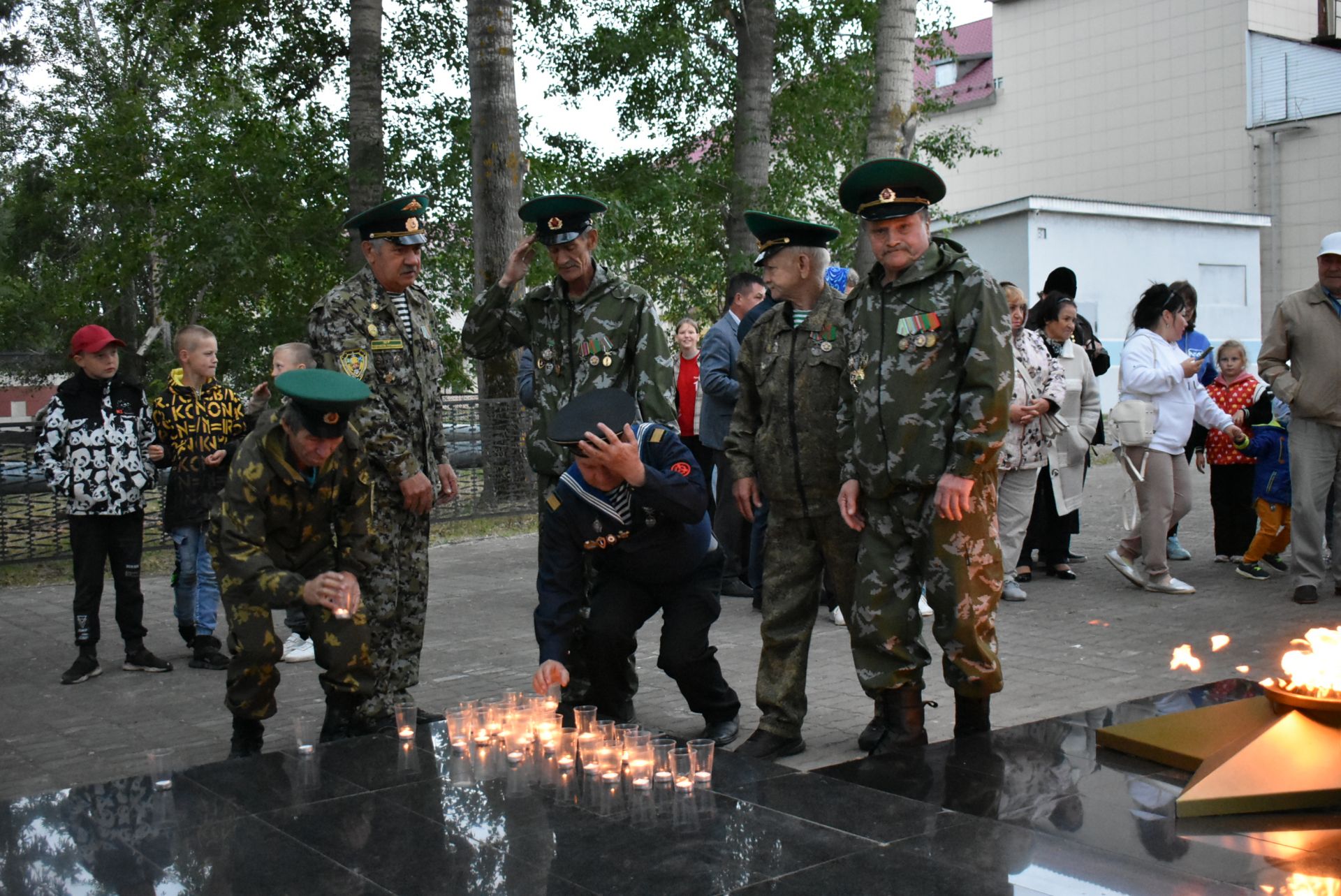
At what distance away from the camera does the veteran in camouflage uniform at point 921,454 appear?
4715 millimetres

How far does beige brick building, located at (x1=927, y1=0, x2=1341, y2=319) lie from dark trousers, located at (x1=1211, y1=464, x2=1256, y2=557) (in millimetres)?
16719

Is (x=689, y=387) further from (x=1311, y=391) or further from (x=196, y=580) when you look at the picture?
(x=1311, y=391)

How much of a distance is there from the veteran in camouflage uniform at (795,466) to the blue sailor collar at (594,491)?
556mm

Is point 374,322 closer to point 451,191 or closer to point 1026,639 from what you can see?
point 1026,639

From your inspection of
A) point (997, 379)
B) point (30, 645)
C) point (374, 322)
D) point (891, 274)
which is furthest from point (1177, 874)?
point (30, 645)

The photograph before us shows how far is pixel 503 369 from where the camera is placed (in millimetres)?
15359

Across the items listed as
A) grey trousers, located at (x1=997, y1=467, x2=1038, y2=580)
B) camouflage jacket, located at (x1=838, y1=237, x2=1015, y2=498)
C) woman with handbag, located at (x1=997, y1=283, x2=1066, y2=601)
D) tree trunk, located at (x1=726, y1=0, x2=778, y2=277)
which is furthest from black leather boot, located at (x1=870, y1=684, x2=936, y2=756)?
tree trunk, located at (x1=726, y1=0, x2=778, y2=277)

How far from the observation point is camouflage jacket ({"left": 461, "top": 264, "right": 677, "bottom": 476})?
18.8 feet

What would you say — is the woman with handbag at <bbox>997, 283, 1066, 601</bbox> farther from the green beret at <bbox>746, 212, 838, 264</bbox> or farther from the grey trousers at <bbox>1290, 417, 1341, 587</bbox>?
the green beret at <bbox>746, 212, 838, 264</bbox>

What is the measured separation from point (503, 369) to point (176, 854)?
1198cm

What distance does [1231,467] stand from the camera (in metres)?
10.2

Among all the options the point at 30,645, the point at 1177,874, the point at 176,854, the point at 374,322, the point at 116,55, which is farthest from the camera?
the point at 116,55

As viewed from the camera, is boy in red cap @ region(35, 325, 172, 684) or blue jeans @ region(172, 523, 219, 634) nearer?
boy in red cap @ region(35, 325, 172, 684)

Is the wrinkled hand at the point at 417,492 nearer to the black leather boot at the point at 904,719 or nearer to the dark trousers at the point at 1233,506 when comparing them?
the black leather boot at the point at 904,719
